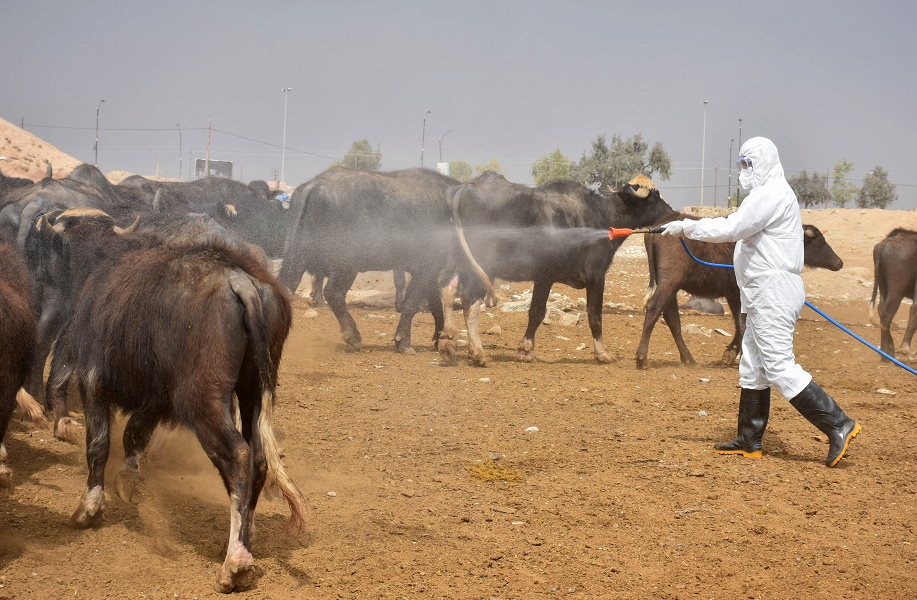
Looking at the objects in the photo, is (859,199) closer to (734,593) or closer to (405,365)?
(405,365)

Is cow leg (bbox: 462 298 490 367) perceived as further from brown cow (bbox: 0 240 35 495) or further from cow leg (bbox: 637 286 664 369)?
brown cow (bbox: 0 240 35 495)

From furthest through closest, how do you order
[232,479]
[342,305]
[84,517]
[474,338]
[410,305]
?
[410,305]
[342,305]
[474,338]
[84,517]
[232,479]

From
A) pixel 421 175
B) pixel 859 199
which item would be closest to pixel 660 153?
pixel 859 199

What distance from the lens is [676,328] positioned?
12336mm

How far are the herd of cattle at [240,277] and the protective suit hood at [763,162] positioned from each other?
13.1 ft

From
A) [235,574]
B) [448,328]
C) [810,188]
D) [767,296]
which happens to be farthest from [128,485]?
[810,188]

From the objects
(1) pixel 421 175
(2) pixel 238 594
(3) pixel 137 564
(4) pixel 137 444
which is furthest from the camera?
(1) pixel 421 175

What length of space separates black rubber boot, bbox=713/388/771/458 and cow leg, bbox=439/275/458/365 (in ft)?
14.8

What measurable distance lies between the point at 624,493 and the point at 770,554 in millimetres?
1219

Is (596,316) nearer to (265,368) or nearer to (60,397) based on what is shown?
(60,397)

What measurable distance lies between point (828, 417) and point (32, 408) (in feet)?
20.5

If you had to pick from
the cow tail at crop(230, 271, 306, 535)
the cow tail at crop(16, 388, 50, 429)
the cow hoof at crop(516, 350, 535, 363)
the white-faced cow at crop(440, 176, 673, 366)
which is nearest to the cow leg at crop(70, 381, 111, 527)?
the cow tail at crop(230, 271, 306, 535)

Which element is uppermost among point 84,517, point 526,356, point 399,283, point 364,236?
point 364,236

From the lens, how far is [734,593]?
4473mm
